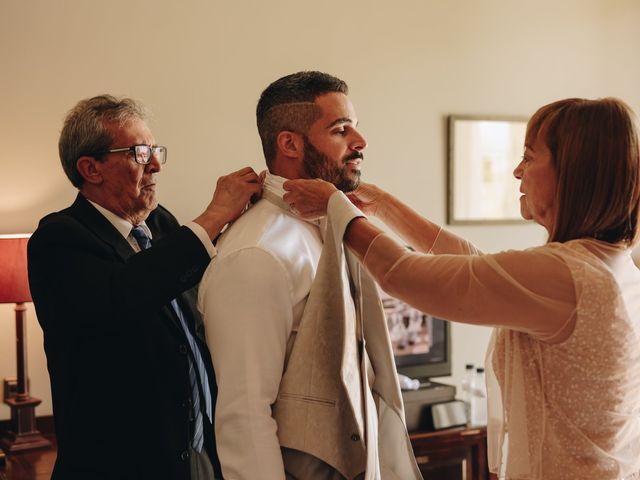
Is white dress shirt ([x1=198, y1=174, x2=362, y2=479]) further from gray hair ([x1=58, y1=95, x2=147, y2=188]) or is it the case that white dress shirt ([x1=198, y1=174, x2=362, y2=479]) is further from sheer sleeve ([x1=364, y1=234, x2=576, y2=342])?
gray hair ([x1=58, y1=95, x2=147, y2=188])

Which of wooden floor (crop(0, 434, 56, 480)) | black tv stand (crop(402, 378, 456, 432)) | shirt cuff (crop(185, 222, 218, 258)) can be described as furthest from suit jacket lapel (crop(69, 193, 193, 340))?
black tv stand (crop(402, 378, 456, 432))

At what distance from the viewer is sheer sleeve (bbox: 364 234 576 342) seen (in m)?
1.35

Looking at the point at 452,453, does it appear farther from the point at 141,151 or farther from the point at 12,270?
the point at 141,151

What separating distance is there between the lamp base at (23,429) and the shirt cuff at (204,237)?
1.57 metres

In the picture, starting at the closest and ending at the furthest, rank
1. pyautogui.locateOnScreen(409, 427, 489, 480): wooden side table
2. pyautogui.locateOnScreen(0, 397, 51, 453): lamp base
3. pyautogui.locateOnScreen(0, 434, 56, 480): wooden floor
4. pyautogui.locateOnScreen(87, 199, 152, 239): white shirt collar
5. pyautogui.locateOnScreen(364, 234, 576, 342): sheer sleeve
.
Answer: pyautogui.locateOnScreen(364, 234, 576, 342): sheer sleeve, pyautogui.locateOnScreen(87, 199, 152, 239): white shirt collar, pyautogui.locateOnScreen(0, 434, 56, 480): wooden floor, pyautogui.locateOnScreen(0, 397, 51, 453): lamp base, pyautogui.locateOnScreen(409, 427, 489, 480): wooden side table

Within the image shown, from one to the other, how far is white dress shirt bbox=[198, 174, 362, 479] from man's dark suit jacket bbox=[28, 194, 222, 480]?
17 cm

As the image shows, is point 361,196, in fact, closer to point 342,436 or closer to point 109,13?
point 342,436

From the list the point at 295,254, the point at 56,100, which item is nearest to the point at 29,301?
the point at 56,100

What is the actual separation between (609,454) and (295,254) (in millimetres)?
711

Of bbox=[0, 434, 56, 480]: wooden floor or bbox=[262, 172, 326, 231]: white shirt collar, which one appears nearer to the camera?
bbox=[262, 172, 326, 231]: white shirt collar

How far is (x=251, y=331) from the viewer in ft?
4.85

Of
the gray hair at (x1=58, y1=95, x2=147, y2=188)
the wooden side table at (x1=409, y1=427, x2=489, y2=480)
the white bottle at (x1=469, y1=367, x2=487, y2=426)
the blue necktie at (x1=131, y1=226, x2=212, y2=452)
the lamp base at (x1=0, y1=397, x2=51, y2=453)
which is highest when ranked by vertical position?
the gray hair at (x1=58, y1=95, x2=147, y2=188)

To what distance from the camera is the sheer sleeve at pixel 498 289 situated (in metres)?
1.35

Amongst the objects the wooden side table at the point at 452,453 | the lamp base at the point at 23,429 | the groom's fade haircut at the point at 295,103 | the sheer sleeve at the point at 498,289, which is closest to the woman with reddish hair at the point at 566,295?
the sheer sleeve at the point at 498,289
